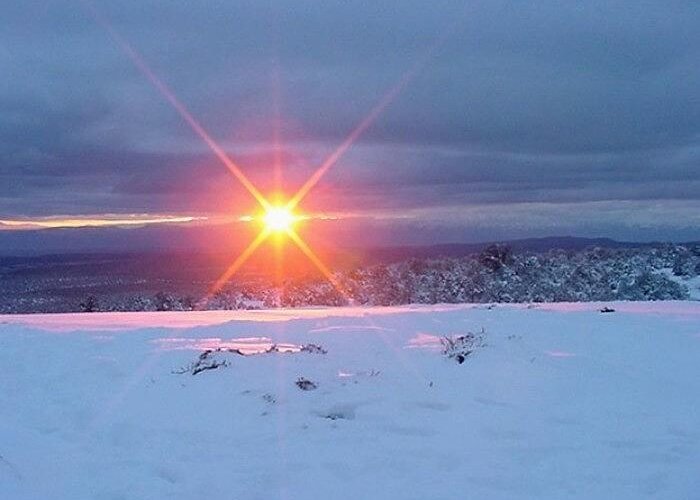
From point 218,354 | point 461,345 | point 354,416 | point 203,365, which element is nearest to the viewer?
point 354,416

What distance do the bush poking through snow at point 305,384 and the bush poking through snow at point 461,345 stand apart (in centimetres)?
194

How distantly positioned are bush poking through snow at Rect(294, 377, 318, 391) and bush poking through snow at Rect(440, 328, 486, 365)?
6.37ft

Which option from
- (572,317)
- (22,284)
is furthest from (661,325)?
(22,284)

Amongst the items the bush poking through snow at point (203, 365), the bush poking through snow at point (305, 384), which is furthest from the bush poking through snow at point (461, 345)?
the bush poking through snow at point (203, 365)

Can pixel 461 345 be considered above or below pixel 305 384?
above

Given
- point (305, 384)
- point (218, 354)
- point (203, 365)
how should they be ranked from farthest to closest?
point (218, 354) → point (203, 365) → point (305, 384)

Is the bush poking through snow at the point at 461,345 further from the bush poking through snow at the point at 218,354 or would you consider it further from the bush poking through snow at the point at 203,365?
the bush poking through snow at the point at 203,365

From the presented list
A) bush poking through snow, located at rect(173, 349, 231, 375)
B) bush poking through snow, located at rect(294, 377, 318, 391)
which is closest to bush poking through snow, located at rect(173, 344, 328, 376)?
bush poking through snow, located at rect(173, 349, 231, 375)

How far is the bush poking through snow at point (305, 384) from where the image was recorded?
8.47m

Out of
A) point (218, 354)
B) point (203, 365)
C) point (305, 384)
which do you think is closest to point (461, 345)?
point (305, 384)

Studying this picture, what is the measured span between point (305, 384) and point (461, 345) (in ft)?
8.38

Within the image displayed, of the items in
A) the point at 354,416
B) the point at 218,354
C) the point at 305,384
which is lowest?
the point at 354,416

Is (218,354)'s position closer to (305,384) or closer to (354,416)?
(305,384)

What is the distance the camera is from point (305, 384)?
855cm
